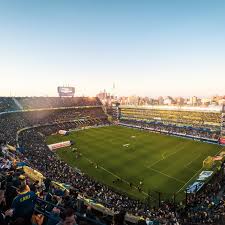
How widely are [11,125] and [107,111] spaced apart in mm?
51969

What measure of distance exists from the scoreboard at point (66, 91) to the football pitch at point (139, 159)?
142 feet

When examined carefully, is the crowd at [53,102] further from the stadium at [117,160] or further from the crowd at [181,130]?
the crowd at [181,130]

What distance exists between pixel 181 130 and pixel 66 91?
188ft

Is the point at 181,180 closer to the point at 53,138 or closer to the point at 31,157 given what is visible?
the point at 31,157

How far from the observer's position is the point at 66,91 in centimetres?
10738

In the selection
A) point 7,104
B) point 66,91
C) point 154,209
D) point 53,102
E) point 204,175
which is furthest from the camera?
point 66,91

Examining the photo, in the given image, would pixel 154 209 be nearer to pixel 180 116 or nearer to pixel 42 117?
pixel 180 116

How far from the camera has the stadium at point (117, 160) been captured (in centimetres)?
1731

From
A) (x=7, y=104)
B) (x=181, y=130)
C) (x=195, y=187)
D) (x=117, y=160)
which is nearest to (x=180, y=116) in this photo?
(x=181, y=130)

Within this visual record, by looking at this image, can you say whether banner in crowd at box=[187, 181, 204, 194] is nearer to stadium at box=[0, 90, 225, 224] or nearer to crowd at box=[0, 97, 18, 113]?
stadium at box=[0, 90, 225, 224]

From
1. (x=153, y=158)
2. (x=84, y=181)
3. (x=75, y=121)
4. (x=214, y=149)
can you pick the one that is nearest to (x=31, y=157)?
(x=84, y=181)

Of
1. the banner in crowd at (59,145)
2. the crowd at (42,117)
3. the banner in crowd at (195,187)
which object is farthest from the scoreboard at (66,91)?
the banner in crowd at (195,187)

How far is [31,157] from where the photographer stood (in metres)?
38.3

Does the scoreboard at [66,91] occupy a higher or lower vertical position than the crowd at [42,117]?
higher
